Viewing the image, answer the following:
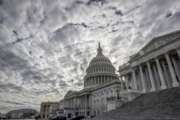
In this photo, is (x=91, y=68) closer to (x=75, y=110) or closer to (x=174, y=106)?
(x=75, y=110)

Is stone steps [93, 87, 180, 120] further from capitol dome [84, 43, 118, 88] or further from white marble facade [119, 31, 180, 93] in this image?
capitol dome [84, 43, 118, 88]

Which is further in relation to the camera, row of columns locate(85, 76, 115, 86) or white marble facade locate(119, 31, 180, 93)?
row of columns locate(85, 76, 115, 86)

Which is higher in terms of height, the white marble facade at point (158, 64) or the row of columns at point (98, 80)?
the row of columns at point (98, 80)

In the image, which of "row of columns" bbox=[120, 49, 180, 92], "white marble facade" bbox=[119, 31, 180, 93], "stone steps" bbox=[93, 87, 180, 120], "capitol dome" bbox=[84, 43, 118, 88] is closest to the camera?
"stone steps" bbox=[93, 87, 180, 120]

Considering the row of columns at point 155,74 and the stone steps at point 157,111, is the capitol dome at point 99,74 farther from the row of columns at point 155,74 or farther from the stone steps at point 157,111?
the stone steps at point 157,111

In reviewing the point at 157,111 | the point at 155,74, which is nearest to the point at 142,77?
the point at 155,74

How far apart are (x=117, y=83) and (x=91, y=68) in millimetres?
34179

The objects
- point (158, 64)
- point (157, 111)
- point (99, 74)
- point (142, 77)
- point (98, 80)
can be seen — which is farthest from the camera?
point (99, 74)

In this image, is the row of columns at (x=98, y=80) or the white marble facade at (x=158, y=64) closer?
the white marble facade at (x=158, y=64)

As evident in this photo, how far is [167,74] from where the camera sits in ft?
92.5

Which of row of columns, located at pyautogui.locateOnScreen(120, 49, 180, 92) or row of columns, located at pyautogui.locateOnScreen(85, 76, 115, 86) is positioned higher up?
row of columns, located at pyautogui.locateOnScreen(85, 76, 115, 86)

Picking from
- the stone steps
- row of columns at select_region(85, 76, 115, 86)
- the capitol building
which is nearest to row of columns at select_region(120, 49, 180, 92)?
the capitol building

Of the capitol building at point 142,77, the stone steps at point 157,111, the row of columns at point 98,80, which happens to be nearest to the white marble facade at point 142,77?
the capitol building at point 142,77

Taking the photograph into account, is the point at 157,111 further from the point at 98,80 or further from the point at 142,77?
the point at 98,80
